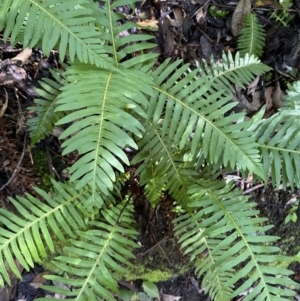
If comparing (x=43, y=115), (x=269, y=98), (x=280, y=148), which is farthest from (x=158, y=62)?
(x=280, y=148)

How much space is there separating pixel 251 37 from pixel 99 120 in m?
1.72

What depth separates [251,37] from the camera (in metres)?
2.92

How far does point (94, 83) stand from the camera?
1.73m

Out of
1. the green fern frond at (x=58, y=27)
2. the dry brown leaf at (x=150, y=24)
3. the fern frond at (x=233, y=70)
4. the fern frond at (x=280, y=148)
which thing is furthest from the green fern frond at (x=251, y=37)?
the green fern frond at (x=58, y=27)

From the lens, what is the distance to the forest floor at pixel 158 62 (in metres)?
2.28

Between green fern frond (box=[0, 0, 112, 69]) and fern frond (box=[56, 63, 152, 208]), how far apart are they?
103mm

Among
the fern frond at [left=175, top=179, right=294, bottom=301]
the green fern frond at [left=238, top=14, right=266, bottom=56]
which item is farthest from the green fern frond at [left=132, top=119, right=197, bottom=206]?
the green fern frond at [left=238, top=14, right=266, bottom=56]

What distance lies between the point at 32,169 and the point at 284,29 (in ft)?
7.18

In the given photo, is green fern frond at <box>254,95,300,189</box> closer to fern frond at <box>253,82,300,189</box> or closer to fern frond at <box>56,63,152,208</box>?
fern frond at <box>253,82,300,189</box>

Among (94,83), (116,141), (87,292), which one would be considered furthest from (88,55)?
(87,292)

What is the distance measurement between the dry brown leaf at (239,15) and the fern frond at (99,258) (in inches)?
65.6

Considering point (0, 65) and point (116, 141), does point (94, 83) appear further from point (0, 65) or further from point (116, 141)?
point (0, 65)

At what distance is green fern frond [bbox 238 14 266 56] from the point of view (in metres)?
2.91

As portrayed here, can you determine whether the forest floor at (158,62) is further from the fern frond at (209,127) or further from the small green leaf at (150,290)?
the fern frond at (209,127)
